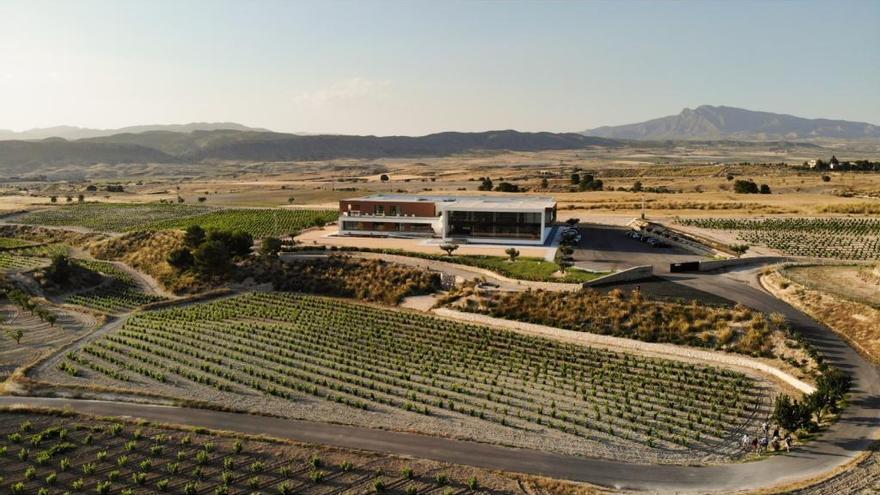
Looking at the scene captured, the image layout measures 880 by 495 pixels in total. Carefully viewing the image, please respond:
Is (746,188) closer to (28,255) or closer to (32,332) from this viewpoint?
(32,332)

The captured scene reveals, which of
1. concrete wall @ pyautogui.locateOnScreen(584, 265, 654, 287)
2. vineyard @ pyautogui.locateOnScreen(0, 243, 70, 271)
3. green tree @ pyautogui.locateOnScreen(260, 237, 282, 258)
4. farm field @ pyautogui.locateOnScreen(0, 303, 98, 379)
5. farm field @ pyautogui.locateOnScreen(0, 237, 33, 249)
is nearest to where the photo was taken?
farm field @ pyautogui.locateOnScreen(0, 303, 98, 379)

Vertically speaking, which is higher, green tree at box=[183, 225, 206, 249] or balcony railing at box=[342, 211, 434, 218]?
balcony railing at box=[342, 211, 434, 218]

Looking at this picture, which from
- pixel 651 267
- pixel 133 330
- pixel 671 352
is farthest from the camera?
pixel 651 267

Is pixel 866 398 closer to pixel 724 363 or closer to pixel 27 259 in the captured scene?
pixel 724 363

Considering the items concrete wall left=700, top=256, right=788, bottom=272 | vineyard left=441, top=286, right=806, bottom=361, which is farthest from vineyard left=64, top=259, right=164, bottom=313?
concrete wall left=700, top=256, right=788, bottom=272

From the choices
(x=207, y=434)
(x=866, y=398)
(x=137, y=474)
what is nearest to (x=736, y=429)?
(x=866, y=398)

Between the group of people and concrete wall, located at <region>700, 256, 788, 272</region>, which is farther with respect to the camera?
concrete wall, located at <region>700, 256, 788, 272</region>

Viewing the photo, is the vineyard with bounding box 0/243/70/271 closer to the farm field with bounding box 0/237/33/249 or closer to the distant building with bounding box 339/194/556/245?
the farm field with bounding box 0/237/33/249
